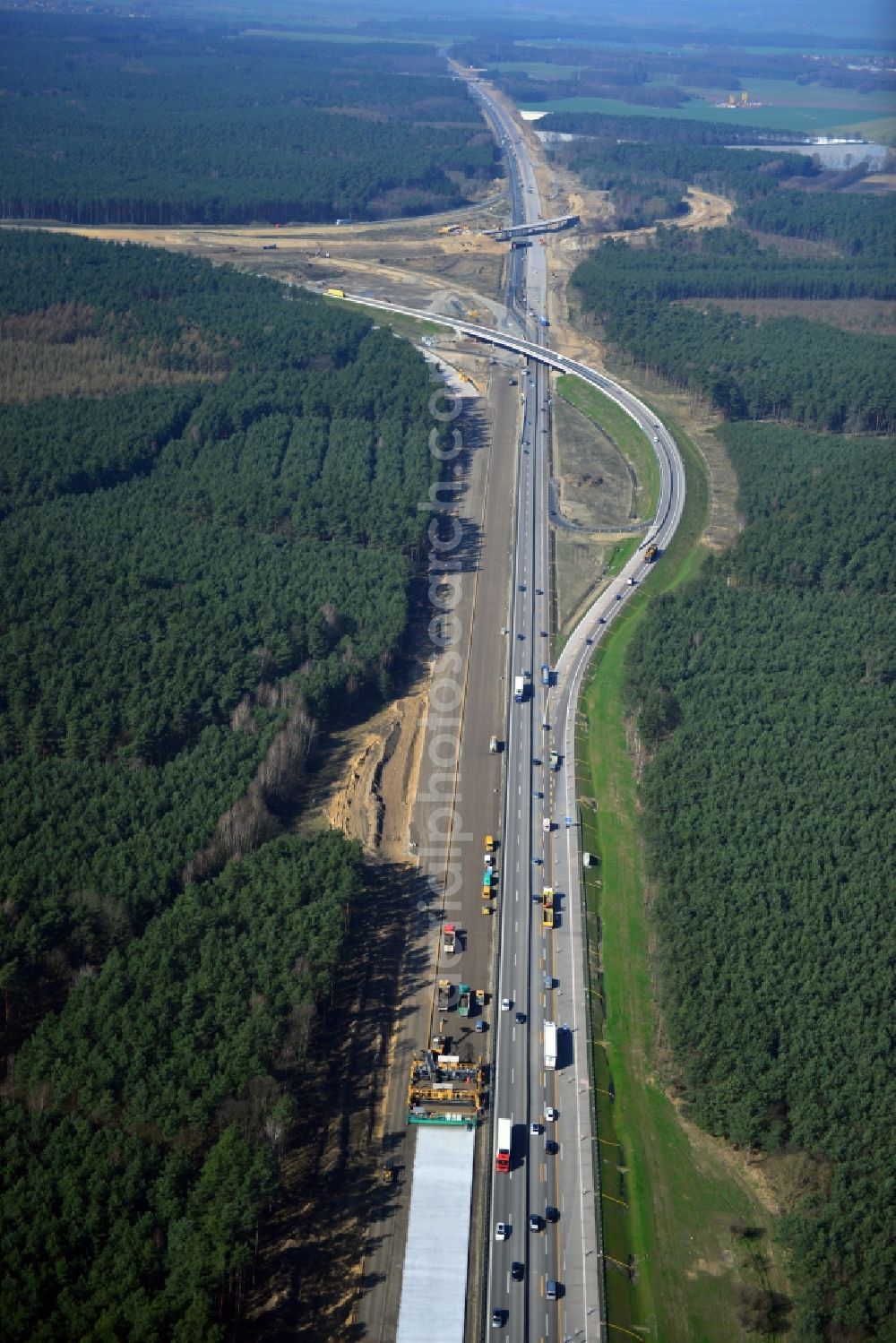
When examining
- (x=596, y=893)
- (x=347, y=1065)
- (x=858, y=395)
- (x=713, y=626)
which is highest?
(x=858, y=395)

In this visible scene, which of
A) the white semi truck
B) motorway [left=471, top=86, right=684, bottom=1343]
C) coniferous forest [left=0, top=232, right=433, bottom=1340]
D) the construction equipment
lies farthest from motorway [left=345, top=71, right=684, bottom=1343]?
coniferous forest [left=0, top=232, right=433, bottom=1340]

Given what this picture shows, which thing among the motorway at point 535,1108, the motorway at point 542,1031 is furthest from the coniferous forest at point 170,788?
the motorway at point 542,1031

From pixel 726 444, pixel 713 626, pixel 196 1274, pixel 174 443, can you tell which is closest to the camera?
pixel 196 1274

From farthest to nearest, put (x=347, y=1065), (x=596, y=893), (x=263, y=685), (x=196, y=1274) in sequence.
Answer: (x=263, y=685) → (x=596, y=893) → (x=347, y=1065) → (x=196, y=1274)

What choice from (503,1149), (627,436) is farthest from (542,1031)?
(627,436)

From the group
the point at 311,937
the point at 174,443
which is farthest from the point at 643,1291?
the point at 174,443

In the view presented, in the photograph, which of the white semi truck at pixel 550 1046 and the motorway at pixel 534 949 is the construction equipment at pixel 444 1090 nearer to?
the motorway at pixel 534 949

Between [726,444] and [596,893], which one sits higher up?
[726,444]

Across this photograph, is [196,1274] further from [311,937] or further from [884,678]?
[884,678]
